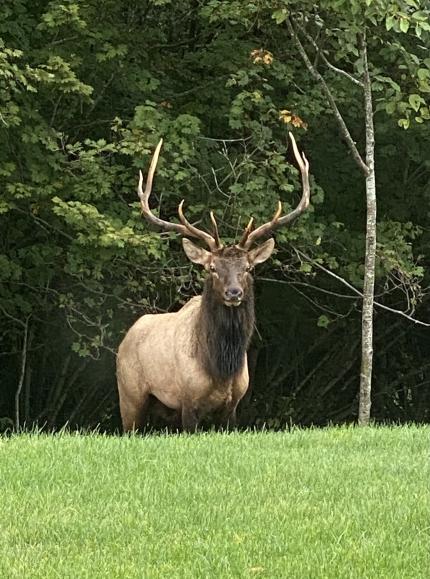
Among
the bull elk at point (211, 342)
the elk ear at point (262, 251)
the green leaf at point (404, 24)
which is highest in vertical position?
the green leaf at point (404, 24)

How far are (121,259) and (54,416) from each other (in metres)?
5.03

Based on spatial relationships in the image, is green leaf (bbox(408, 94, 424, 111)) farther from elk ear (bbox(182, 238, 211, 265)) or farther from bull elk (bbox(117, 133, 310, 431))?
elk ear (bbox(182, 238, 211, 265))

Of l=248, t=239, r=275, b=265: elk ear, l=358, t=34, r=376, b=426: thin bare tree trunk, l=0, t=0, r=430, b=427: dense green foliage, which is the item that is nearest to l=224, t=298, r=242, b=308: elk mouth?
l=248, t=239, r=275, b=265: elk ear

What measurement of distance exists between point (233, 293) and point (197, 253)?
36.2 inches

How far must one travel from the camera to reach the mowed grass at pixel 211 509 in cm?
548

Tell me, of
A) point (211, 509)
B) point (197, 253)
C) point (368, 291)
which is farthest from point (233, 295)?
point (211, 509)

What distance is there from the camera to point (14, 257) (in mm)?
16875

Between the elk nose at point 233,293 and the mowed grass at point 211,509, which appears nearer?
the mowed grass at point 211,509

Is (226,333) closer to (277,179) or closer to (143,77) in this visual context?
(277,179)

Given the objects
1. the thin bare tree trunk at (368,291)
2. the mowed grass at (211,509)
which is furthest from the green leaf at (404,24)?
the mowed grass at (211,509)

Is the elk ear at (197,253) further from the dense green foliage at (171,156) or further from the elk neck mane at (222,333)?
the dense green foliage at (171,156)

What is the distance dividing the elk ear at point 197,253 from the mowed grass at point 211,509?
289 cm

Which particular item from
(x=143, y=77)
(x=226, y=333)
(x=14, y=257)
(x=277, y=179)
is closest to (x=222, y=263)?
(x=226, y=333)

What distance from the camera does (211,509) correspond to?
6.50 m
